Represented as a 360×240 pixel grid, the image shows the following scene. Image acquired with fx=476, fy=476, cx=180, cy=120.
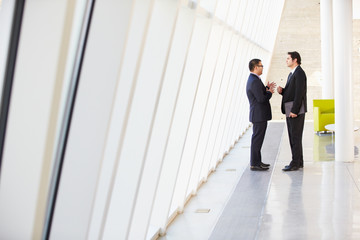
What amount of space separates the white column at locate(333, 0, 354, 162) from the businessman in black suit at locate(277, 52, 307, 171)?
120 centimetres

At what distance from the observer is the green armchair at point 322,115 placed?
473 inches

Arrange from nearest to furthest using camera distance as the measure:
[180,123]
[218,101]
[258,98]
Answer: [180,123] < [258,98] < [218,101]

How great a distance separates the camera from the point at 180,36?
4.34 meters

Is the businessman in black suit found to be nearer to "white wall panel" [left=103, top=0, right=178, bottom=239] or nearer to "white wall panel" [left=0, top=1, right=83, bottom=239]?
"white wall panel" [left=103, top=0, right=178, bottom=239]

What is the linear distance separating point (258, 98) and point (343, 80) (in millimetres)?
1871

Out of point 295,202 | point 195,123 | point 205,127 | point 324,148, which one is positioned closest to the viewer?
point 295,202

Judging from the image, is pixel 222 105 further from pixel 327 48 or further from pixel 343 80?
pixel 327 48

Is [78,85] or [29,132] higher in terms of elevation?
[78,85]

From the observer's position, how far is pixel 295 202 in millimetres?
5629

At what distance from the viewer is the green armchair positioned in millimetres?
12023

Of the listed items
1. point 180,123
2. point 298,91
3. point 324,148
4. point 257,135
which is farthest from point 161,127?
point 324,148

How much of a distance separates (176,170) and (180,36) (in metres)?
1.36

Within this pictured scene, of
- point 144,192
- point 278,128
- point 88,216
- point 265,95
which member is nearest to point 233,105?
point 265,95

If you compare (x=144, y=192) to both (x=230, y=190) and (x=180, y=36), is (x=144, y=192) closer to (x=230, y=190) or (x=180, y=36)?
(x=180, y=36)
